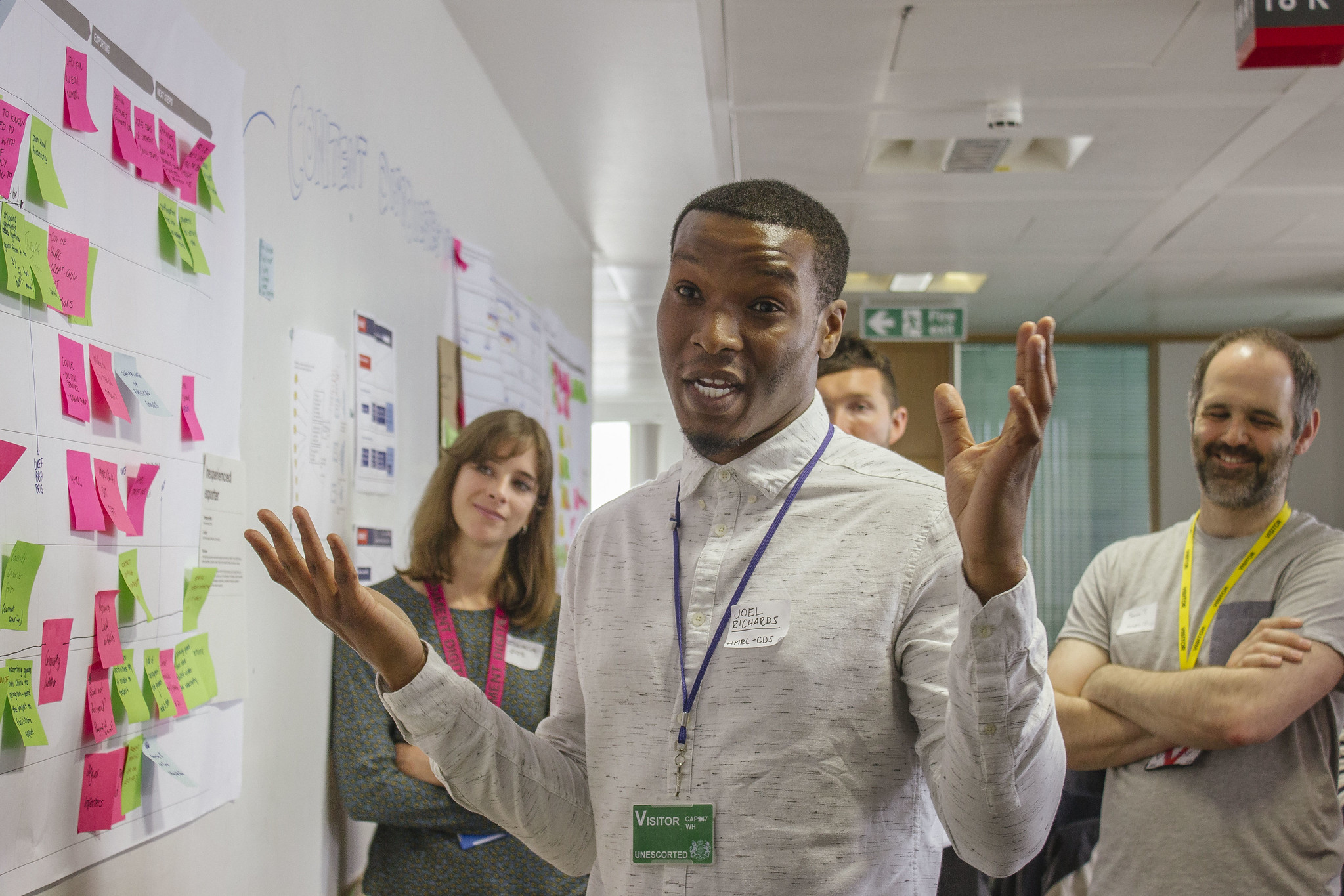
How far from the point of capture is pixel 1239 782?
6.00ft

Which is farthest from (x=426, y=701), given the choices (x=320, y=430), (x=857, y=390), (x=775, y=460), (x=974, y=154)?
(x=974, y=154)

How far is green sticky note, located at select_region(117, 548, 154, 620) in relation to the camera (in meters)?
1.40

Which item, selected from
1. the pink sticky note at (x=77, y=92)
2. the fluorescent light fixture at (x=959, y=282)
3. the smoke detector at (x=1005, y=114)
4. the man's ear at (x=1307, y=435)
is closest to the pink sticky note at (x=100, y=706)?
the pink sticky note at (x=77, y=92)

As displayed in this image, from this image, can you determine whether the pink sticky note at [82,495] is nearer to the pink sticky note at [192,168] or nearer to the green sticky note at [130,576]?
the green sticky note at [130,576]

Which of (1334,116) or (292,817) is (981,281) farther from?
(292,817)

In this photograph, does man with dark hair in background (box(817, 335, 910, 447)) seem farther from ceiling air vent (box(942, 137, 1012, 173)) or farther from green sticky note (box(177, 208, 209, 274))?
green sticky note (box(177, 208, 209, 274))

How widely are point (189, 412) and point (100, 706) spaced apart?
458 mm

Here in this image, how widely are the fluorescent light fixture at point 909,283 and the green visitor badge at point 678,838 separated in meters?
5.69

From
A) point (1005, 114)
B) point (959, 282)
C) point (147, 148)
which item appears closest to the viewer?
point (147, 148)

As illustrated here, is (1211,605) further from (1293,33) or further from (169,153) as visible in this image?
(169,153)

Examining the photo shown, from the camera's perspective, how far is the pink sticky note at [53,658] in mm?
1238

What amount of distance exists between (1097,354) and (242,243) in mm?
7575

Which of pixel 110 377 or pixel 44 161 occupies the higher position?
pixel 44 161

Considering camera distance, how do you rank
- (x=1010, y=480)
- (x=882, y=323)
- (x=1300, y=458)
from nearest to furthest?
(x=1010, y=480) → (x=882, y=323) → (x=1300, y=458)
